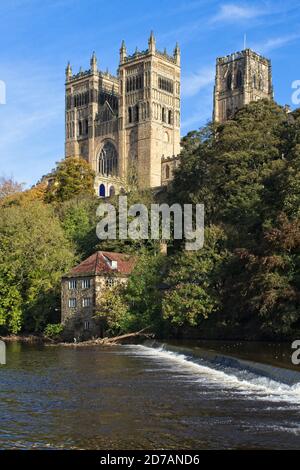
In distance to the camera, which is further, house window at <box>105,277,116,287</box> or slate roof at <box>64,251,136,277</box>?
slate roof at <box>64,251,136,277</box>

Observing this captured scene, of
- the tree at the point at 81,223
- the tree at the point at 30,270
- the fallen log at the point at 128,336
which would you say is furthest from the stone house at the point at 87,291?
the tree at the point at 81,223

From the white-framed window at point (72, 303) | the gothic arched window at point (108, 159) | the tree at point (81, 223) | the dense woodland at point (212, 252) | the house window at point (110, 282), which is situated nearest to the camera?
the dense woodland at point (212, 252)

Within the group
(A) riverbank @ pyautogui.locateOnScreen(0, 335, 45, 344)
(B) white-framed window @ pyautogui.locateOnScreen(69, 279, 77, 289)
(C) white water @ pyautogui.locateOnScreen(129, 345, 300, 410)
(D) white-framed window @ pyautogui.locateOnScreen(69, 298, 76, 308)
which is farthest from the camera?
(B) white-framed window @ pyautogui.locateOnScreen(69, 279, 77, 289)

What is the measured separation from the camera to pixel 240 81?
6220 inches

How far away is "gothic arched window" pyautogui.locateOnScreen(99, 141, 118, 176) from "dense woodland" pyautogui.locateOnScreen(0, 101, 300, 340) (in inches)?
2799

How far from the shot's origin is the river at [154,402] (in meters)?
17.3

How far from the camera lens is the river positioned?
17.3m

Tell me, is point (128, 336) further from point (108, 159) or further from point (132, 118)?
point (108, 159)

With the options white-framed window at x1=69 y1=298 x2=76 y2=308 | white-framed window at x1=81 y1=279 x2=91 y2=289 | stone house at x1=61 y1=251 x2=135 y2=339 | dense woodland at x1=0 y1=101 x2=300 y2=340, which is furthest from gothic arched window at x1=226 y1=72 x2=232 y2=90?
white-framed window at x1=69 y1=298 x2=76 y2=308

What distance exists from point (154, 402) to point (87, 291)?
3382 cm

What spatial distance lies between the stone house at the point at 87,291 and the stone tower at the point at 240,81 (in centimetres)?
10308

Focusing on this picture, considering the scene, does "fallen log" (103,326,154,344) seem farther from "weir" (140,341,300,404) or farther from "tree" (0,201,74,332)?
"weir" (140,341,300,404)

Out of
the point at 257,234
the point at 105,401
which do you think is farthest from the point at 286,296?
the point at 105,401

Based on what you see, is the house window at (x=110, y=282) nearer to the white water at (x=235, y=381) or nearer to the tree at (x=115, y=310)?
the tree at (x=115, y=310)
